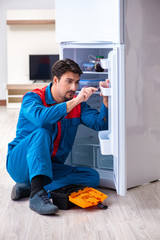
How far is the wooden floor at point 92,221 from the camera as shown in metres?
1.84

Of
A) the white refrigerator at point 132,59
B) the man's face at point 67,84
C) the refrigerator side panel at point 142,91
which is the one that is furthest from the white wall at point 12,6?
the man's face at point 67,84

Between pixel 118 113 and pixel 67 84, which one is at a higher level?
pixel 67 84

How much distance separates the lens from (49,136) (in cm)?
230

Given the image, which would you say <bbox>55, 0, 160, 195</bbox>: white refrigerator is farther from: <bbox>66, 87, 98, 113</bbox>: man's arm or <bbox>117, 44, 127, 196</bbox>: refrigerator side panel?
<bbox>66, 87, 98, 113</bbox>: man's arm

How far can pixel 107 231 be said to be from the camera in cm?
189

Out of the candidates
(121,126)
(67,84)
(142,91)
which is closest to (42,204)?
(121,126)

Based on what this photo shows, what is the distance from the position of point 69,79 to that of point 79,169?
0.66 metres

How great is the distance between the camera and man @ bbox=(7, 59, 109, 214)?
2211 mm

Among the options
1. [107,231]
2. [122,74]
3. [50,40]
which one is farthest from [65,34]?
[50,40]

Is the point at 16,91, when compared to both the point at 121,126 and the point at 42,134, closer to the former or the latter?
the point at 42,134

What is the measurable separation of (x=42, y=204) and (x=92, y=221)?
1.02 feet

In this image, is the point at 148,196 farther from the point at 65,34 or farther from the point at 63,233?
the point at 65,34

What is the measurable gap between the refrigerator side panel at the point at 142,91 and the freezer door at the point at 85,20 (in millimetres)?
171

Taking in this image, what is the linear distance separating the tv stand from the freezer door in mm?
5181
